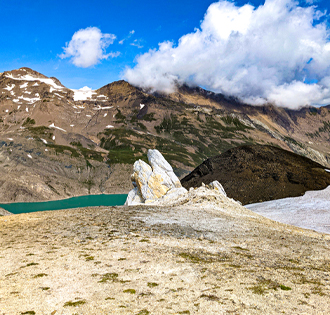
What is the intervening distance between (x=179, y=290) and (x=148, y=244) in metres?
6.20

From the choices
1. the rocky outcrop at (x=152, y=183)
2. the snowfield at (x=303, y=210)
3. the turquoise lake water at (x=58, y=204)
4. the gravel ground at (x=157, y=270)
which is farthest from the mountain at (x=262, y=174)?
the turquoise lake water at (x=58, y=204)

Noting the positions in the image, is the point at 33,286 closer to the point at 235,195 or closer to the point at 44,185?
the point at 235,195

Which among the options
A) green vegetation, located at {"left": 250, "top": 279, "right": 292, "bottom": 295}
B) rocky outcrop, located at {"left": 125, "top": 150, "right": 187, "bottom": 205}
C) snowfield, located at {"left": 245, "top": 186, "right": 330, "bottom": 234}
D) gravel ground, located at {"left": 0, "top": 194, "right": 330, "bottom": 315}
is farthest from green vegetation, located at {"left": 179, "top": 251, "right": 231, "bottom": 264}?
rocky outcrop, located at {"left": 125, "top": 150, "right": 187, "bottom": 205}

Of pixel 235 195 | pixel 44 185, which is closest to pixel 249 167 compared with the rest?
pixel 235 195

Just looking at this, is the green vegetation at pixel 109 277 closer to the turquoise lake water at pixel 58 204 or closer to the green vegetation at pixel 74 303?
the green vegetation at pixel 74 303

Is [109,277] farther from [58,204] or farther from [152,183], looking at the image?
[58,204]

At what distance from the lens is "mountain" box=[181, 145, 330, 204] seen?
47688mm

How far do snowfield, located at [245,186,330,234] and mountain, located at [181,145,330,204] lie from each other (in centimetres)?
292

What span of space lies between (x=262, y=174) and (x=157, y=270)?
4785cm

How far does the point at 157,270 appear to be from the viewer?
11.0m

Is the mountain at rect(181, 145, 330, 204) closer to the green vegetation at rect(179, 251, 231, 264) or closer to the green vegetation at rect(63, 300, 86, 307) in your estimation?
the green vegetation at rect(179, 251, 231, 264)

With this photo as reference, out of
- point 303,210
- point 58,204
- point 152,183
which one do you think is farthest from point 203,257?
point 58,204

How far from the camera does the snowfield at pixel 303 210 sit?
3168 centimetres

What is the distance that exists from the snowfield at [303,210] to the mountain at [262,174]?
9.59 feet
